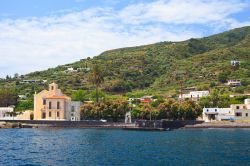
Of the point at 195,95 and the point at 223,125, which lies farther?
the point at 195,95

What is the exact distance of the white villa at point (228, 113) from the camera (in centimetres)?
12838

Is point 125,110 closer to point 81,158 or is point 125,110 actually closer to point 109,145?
point 109,145

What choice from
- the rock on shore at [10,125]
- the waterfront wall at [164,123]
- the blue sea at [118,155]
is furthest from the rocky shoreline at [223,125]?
the blue sea at [118,155]

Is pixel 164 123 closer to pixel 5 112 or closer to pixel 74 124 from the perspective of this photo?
pixel 74 124

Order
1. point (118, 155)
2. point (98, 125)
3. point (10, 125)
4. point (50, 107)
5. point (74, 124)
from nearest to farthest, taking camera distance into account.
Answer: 1. point (118, 155)
2. point (98, 125)
3. point (74, 124)
4. point (10, 125)
5. point (50, 107)

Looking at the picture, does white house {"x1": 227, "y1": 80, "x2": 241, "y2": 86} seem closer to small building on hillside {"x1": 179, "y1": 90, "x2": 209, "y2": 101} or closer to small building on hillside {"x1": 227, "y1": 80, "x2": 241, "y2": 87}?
small building on hillside {"x1": 227, "y1": 80, "x2": 241, "y2": 87}

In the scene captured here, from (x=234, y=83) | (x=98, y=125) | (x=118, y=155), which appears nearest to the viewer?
(x=118, y=155)

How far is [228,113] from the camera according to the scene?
429 ft

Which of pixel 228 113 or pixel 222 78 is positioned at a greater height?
pixel 222 78

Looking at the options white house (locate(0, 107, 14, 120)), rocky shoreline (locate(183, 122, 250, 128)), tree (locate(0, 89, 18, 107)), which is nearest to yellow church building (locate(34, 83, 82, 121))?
white house (locate(0, 107, 14, 120))

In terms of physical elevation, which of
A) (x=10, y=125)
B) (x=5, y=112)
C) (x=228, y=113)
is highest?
(x=5, y=112)

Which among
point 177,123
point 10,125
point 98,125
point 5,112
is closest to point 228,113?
point 177,123

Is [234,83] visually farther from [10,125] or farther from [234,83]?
[10,125]

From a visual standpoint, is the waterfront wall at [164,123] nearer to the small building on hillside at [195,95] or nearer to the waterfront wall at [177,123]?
the waterfront wall at [177,123]
